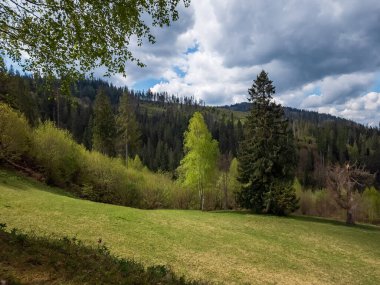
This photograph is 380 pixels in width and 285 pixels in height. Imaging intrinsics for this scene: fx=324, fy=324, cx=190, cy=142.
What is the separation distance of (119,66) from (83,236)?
10.6 m

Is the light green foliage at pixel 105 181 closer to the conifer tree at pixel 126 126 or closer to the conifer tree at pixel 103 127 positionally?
the conifer tree at pixel 103 127

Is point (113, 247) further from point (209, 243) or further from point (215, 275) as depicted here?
point (209, 243)

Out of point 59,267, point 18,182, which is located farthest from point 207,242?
point 18,182

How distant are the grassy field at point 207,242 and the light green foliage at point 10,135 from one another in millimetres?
2885

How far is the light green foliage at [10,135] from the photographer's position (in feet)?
95.5

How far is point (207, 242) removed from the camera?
68.2ft

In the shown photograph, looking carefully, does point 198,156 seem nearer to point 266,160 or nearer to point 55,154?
point 266,160

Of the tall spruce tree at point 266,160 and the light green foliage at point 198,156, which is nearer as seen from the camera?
the tall spruce tree at point 266,160

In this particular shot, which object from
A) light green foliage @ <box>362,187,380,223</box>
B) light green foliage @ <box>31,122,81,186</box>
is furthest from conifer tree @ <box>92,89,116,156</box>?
light green foliage @ <box>362,187,380,223</box>

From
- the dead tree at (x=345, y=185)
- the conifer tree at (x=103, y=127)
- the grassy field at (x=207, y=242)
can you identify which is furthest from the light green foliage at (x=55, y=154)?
the dead tree at (x=345, y=185)

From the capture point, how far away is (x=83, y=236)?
16266 mm

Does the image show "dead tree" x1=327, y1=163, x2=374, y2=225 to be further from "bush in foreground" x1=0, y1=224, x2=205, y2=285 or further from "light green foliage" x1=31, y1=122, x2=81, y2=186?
"bush in foreground" x1=0, y1=224, x2=205, y2=285

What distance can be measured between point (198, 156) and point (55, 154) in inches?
625

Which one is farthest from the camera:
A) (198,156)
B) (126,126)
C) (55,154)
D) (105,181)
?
(126,126)
